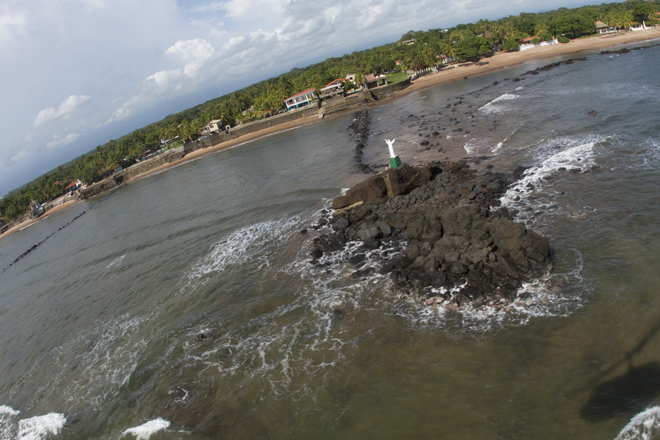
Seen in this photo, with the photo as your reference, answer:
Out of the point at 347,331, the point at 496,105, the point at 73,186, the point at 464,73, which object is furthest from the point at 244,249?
the point at 73,186

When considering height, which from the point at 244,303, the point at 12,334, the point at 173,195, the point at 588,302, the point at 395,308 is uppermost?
the point at 173,195

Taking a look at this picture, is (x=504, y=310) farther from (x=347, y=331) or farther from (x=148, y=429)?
(x=148, y=429)

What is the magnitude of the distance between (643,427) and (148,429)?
1469cm

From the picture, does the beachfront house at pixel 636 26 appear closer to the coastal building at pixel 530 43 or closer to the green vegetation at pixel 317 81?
the green vegetation at pixel 317 81

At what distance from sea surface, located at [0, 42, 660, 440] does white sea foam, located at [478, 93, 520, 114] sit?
8443 millimetres

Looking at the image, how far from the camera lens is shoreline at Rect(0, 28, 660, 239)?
7138 centimetres

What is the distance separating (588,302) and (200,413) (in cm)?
1414

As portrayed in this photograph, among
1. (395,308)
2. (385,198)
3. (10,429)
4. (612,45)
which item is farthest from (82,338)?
(612,45)

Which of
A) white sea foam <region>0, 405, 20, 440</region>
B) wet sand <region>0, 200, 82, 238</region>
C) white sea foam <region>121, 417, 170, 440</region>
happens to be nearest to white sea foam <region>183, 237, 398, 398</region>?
white sea foam <region>121, 417, 170, 440</region>

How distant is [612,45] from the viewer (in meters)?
69.9

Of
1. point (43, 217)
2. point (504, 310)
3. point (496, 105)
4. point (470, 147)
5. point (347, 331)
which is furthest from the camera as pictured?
point (43, 217)

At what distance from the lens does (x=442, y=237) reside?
16031 millimetres

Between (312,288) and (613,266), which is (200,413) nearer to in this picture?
(312,288)

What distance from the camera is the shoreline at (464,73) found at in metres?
71.4
